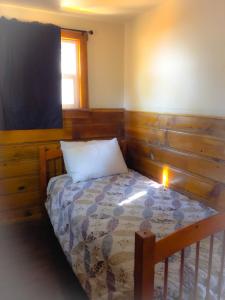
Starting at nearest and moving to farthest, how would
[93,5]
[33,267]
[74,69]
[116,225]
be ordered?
[116,225] < [33,267] < [93,5] < [74,69]

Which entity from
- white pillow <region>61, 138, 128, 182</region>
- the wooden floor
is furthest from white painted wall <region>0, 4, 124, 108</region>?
the wooden floor

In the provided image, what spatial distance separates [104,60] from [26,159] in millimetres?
1379

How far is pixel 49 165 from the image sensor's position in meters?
2.69

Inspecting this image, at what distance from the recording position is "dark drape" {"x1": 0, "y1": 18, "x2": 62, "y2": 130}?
7.53ft

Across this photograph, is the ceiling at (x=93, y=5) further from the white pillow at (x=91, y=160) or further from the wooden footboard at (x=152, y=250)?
the wooden footboard at (x=152, y=250)

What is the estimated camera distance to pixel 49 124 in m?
2.57

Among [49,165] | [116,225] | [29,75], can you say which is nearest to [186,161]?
[116,225]

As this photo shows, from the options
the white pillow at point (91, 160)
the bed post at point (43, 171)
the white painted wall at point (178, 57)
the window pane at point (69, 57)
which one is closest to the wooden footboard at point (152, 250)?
the white painted wall at point (178, 57)

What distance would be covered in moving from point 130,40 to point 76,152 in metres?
1.40

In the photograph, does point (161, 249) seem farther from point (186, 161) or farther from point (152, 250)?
point (186, 161)

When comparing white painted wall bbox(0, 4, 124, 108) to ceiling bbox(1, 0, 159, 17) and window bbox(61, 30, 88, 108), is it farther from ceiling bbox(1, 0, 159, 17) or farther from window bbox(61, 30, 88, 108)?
ceiling bbox(1, 0, 159, 17)

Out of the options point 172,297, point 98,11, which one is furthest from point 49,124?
point 172,297

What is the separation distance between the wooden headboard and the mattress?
159mm

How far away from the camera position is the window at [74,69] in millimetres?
2646
